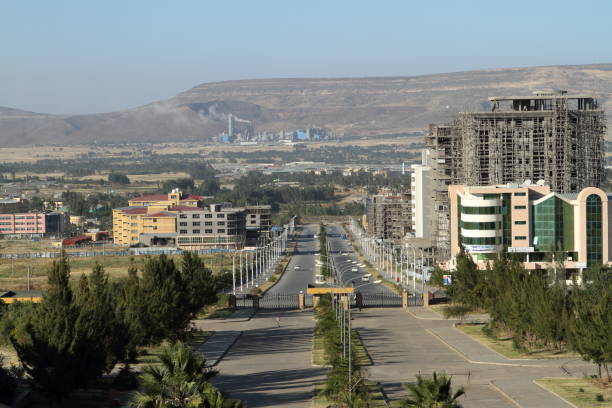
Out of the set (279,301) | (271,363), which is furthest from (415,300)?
(271,363)

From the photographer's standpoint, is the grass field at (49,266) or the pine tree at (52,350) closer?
the pine tree at (52,350)

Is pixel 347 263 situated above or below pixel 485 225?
below

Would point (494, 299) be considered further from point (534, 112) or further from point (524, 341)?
point (534, 112)

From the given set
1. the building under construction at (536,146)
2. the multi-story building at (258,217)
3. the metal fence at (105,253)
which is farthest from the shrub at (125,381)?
the multi-story building at (258,217)

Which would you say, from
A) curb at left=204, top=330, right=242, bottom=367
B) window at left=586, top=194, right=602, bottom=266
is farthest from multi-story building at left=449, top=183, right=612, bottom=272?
curb at left=204, top=330, right=242, bottom=367

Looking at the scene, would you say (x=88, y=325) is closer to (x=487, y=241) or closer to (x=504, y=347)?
(x=504, y=347)

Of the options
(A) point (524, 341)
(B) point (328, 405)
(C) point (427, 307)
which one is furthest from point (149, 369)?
(C) point (427, 307)

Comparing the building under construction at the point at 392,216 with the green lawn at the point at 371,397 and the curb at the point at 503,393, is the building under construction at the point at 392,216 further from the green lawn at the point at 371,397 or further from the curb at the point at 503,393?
the green lawn at the point at 371,397
